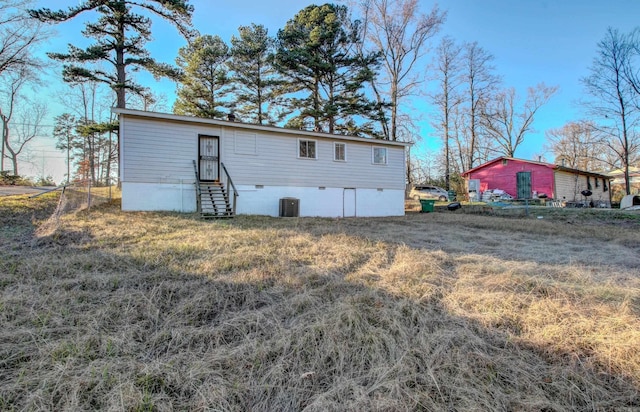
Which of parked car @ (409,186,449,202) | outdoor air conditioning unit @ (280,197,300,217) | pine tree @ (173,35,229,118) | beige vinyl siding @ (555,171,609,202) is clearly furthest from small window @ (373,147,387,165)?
beige vinyl siding @ (555,171,609,202)

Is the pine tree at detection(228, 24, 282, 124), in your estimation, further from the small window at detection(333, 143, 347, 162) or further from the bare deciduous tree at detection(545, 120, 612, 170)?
the bare deciduous tree at detection(545, 120, 612, 170)

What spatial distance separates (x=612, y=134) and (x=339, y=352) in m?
28.4

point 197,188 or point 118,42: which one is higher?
point 118,42

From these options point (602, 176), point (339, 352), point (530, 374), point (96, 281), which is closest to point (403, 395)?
point (339, 352)

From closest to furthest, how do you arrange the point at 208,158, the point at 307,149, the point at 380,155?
the point at 208,158 → the point at 307,149 → the point at 380,155

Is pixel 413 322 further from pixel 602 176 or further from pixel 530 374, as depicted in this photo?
pixel 602 176

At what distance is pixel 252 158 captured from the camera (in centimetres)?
1125

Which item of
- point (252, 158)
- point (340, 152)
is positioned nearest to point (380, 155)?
point (340, 152)

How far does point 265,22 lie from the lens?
20734 mm

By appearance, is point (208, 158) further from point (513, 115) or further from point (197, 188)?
point (513, 115)

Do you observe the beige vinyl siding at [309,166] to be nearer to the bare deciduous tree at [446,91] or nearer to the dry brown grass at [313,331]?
the dry brown grass at [313,331]

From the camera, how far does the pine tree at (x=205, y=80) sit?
20.0m

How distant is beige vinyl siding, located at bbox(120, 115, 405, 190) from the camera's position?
957 centimetres

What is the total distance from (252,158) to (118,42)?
Answer: 399 inches
